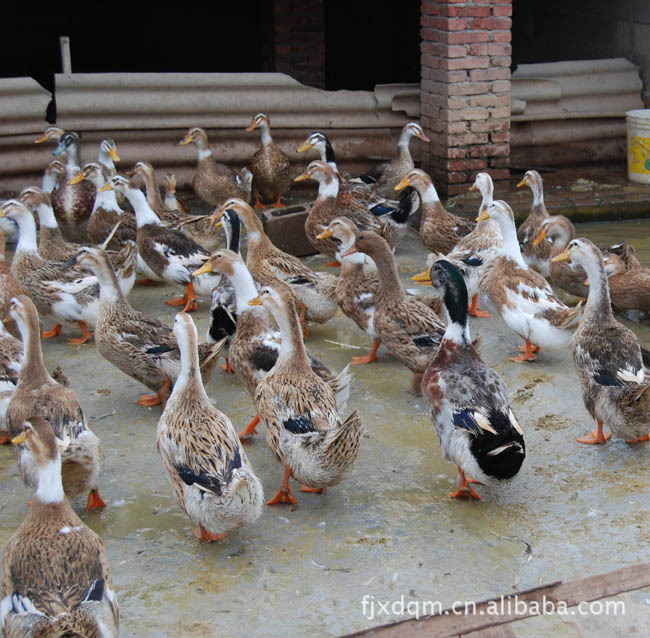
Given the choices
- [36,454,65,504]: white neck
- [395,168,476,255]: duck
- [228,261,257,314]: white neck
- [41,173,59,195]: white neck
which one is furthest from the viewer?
[41,173,59,195]: white neck

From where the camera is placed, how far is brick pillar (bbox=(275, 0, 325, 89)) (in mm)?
12797

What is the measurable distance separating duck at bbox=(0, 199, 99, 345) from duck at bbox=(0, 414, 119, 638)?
3.00m

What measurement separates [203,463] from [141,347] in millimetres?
1802

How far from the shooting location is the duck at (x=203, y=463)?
4.36 meters

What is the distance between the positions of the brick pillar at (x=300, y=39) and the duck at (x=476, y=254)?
5914 mm

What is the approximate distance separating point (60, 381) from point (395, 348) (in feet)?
6.91

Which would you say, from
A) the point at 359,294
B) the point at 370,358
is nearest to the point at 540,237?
the point at 359,294

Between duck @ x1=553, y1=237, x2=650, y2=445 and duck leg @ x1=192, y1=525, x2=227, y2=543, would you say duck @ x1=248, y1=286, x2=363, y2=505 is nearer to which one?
duck leg @ x1=192, y1=525, x2=227, y2=543

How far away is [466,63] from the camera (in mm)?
10008

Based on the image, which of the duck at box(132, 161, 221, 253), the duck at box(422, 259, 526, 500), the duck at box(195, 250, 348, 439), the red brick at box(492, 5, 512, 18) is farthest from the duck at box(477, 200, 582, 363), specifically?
the red brick at box(492, 5, 512, 18)

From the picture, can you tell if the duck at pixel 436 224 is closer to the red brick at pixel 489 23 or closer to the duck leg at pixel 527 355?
the duck leg at pixel 527 355

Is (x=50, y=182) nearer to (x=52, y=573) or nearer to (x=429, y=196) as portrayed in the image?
(x=429, y=196)

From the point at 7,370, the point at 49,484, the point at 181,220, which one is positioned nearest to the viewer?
the point at 49,484

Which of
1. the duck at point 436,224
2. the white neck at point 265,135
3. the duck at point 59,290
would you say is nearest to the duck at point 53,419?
the duck at point 59,290
